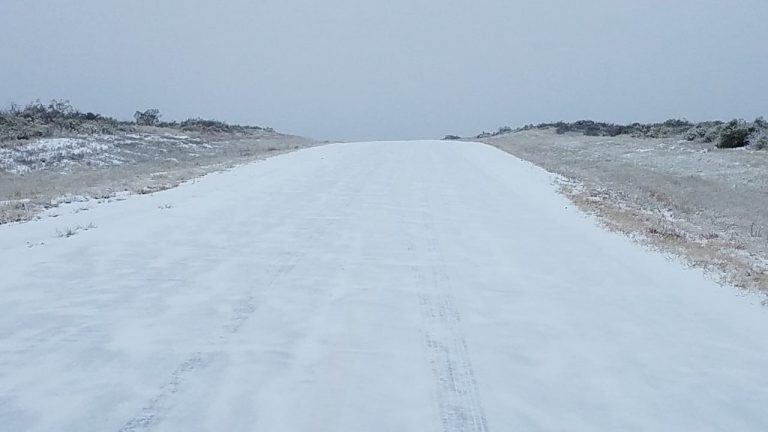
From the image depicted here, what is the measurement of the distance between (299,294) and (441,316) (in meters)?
1.52

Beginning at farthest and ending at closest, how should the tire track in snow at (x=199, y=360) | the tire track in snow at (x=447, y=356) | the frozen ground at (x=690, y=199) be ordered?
the frozen ground at (x=690, y=199), the tire track in snow at (x=447, y=356), the tire track in snow at (x=199, y=360)

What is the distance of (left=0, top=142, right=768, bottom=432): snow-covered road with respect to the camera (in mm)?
4340

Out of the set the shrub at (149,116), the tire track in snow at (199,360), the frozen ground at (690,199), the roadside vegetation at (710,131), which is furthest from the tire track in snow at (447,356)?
the shrub at (149,116)

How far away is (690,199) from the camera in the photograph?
17359 mm

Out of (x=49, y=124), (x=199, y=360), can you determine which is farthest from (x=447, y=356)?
(x=49, y=124)

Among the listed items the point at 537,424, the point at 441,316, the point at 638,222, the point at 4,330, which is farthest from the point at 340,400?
the point at 638,222

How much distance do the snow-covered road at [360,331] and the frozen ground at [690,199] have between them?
2.92 feet

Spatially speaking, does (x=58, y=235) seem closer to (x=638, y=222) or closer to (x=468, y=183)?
(x=638, y=222)

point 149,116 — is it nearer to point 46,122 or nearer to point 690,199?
point 46,122

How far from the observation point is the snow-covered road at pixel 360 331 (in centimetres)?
434

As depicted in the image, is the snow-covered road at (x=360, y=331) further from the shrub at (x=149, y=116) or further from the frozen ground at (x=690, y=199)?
the shrub at (x=149, y=116)

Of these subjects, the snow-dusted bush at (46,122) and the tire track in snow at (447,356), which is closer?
the tire track in snow at (447,356)

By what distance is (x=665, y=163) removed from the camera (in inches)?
1117

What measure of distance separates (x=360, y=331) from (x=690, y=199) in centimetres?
1429
